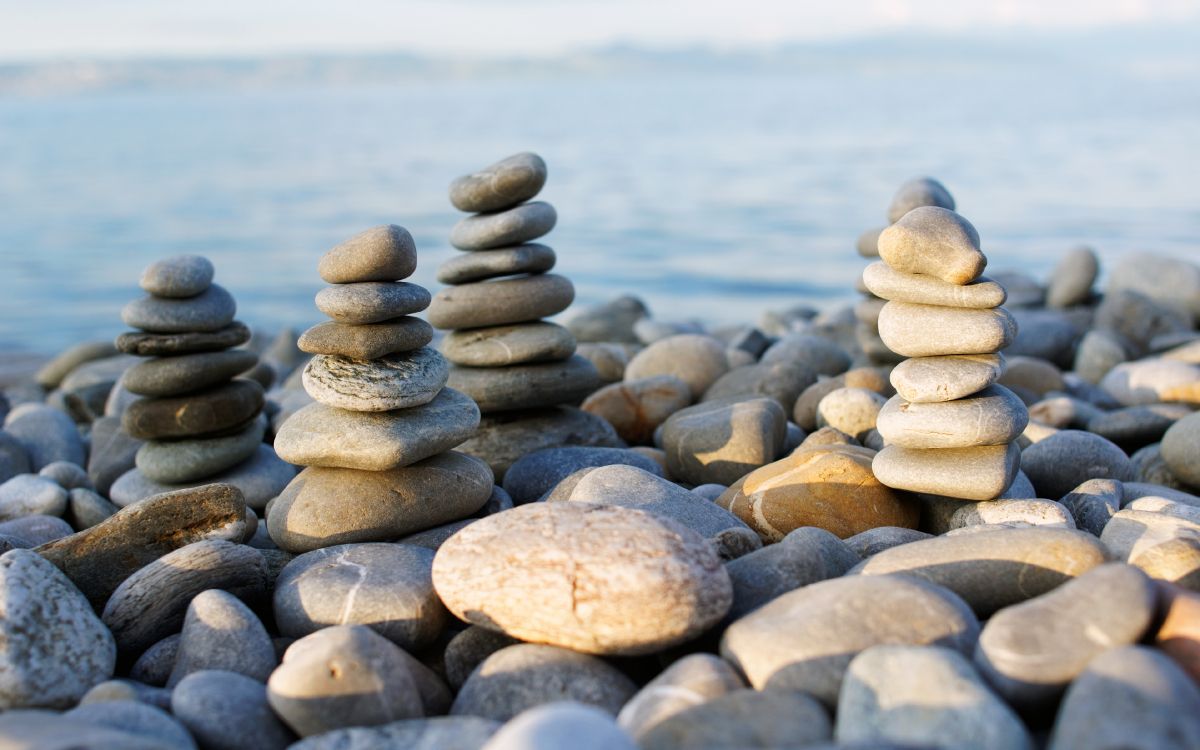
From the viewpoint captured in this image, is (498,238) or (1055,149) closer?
(498,238)

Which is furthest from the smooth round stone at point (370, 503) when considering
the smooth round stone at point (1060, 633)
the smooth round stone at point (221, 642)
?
the smooth round stone at point (1060, 633)

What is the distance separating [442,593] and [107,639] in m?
1.04

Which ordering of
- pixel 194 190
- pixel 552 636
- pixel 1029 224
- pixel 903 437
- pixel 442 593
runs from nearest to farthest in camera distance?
pixel 552 636
pixel 442 593
pixel 903 437
pixel 1029 224
pixel 194 190

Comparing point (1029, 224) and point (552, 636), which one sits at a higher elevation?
point (552, 636)

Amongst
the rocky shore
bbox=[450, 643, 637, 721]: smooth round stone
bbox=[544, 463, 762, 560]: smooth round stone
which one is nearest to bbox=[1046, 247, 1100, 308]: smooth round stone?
the rocky shore

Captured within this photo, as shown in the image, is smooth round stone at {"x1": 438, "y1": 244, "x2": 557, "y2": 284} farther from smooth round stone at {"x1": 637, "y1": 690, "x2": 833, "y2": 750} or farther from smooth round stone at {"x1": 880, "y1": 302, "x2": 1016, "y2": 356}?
smooth round stone at {"x1": 637, "y1": 690, "x2": 833, "y2": 750}

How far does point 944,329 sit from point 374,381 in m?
2.23

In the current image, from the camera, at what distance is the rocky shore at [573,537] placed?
2713 mm

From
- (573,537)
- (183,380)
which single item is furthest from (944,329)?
(183,380)

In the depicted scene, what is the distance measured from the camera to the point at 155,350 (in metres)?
5.39

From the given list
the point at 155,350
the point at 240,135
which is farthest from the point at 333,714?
the point at 240,135

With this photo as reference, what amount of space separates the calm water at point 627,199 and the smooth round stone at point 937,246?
9945 mm

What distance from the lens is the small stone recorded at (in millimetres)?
5344

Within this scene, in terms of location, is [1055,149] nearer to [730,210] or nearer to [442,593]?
[730,210]
